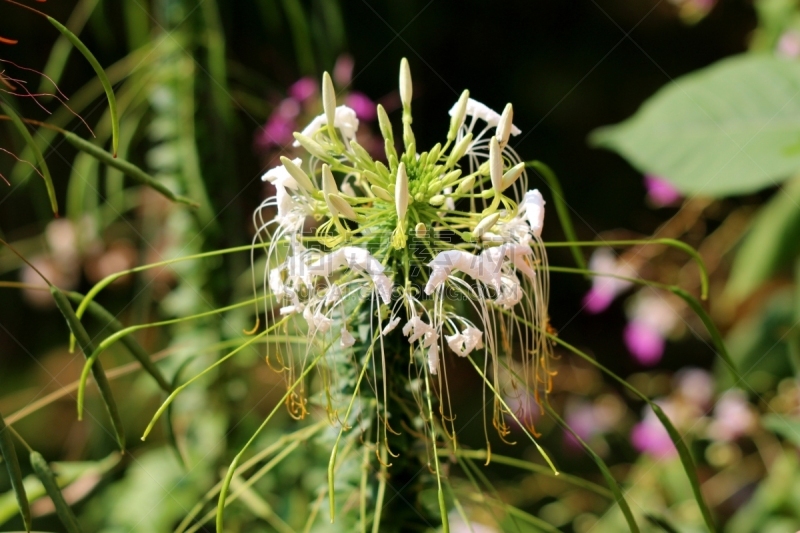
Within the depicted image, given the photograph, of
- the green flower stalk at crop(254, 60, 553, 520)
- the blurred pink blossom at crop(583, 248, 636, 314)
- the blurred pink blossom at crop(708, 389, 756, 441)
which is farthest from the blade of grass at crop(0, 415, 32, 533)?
the blurred pink blossom at crop(708, 389, 756, 441)

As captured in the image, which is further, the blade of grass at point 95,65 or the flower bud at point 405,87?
the flower bud at point 405,87

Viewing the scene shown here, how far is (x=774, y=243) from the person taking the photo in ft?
2.79

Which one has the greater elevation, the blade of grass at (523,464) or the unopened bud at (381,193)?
the unopened bud at (381,193)

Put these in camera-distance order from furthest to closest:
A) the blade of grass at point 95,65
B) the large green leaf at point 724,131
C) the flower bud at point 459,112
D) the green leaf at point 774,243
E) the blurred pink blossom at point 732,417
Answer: the blurred pink blossom at point 732,417 < the green leaf at point 774,243 < the large green leaf at point 724,131 < the flower bud at point 459,112 < the blade of grass at point 95,65

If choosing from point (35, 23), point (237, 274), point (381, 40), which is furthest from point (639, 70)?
point (35, 23)

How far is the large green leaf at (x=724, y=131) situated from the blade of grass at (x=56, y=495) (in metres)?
0.50

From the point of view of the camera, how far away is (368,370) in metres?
0.38

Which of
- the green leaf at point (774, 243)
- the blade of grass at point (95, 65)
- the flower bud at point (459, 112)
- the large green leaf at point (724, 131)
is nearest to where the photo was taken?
the blade of grass at point (95, 65)

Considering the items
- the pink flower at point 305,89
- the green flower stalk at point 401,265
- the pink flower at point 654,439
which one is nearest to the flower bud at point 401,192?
the green flower stalk at point 401,265

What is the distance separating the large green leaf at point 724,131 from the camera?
1.86ft

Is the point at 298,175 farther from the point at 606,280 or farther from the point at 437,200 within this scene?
the point at 606,280

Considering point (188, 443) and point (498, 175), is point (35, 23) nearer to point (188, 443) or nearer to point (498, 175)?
point (188, 443)

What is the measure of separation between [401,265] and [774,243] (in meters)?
0.66

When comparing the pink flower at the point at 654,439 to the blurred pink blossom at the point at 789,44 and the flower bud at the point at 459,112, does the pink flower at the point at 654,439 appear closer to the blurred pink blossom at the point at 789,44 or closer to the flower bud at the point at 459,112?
the blurred pink blossom at the point at 789,44
